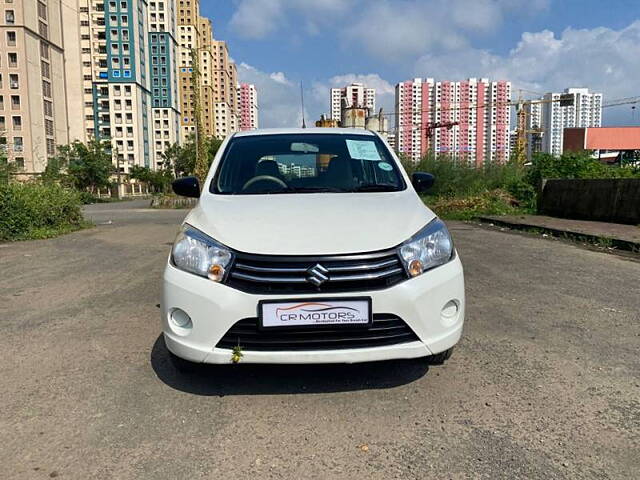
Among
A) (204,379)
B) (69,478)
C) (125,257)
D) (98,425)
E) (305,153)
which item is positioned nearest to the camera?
(69,478)

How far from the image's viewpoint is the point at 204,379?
3043 millimetres

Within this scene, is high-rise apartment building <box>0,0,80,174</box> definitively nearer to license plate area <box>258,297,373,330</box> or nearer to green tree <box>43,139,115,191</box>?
green tree <box>43,139,115,191</box>

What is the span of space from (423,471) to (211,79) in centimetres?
13472

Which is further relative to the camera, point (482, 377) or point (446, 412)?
point (482, 377)

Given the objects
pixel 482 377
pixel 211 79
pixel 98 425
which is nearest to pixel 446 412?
pixel 482 377

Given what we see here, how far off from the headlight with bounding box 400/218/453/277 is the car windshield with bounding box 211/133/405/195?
0.84 m

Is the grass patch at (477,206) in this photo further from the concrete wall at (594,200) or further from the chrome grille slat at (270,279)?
the chrome grille slat at (270,279)

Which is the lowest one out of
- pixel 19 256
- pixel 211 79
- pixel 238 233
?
pixel 19 256

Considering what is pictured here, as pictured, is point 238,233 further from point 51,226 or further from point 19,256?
point 51,226

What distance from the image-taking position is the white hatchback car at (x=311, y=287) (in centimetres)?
250

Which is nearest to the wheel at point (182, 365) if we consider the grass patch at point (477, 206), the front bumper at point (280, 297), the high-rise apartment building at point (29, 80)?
the front bumper at point (280, 297)

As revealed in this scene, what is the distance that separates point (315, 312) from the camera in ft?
8.18

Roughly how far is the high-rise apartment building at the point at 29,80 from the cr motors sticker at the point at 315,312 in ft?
217

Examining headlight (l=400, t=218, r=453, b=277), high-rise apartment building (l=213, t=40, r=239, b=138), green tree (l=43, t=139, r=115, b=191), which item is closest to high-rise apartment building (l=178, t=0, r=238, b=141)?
high-rise apartment building (l=213, t=40, r=239, b=138)
